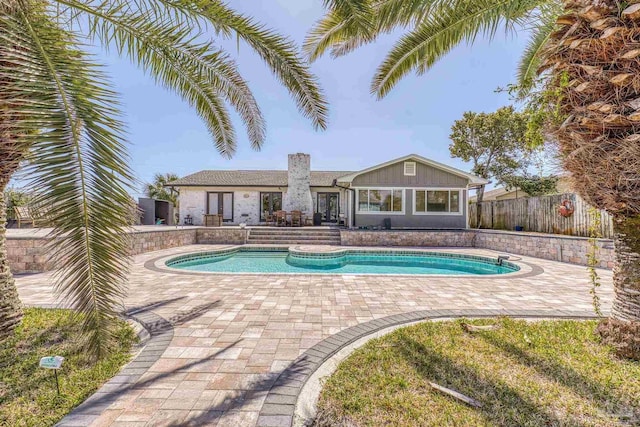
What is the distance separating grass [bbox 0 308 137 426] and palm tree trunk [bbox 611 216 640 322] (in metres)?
5.20

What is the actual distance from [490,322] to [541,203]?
484 inches

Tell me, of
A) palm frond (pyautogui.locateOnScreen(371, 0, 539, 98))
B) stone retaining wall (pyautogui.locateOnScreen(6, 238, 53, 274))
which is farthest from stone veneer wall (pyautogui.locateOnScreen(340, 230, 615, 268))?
stone retaining wall (pyautogui.locateOnScreen(6, 238, 53, 274))

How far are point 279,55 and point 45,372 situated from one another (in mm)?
4660

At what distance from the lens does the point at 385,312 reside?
15.8ft

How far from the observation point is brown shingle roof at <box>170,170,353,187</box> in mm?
20016

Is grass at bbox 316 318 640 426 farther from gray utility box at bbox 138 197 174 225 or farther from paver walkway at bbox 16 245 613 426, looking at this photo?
gray utility box at bbox 138 197 174 225

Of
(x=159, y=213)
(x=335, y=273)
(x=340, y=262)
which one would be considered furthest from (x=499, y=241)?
(x=159, y=213)

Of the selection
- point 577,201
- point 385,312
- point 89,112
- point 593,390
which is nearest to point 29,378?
point 89,112

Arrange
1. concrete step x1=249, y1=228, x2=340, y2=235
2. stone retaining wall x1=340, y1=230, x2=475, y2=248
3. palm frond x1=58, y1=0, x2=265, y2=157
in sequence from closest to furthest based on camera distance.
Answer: palm frond x1=58, y1=0, x2=265, y2=157 < stone retaining wall x1=340, y1=230, x2=475, y2=248 < concrete step x1=249, y1=228, x2=340, y2=235

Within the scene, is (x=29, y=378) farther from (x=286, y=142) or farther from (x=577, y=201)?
(x=286, y=142)

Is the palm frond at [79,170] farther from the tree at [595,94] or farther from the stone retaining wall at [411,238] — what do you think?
the stone retaining wall at [411,238]

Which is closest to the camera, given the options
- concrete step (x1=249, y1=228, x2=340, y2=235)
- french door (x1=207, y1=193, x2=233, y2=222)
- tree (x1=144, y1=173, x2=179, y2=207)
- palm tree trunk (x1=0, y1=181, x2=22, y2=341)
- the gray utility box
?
palm tree trunk (x1=0, y1=181, x2=22, y2=341)

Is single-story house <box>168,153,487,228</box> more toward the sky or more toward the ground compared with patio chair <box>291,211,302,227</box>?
more toward the sky

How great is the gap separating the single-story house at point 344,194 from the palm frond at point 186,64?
11.4 metres
